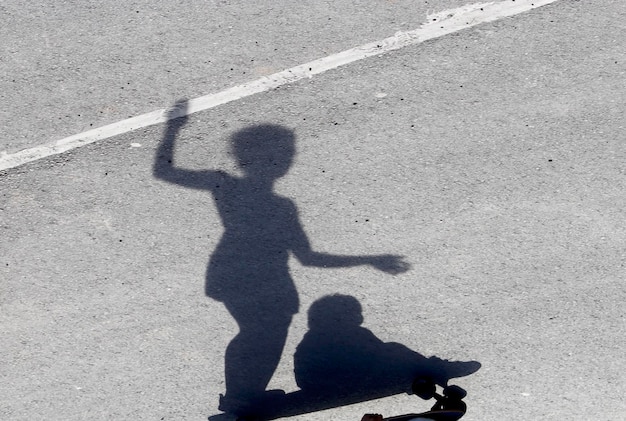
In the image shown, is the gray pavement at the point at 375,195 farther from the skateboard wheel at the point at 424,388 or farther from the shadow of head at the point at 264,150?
the skateboard wheel at the point at 424,388

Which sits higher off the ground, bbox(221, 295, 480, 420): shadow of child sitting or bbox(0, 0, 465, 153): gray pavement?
bbox(0, 0, 465, 153): gray pavement

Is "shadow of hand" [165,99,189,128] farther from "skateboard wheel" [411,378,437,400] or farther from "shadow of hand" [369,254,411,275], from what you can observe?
"skateboard wheel" [411,378,437,400]

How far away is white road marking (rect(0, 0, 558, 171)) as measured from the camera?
204 inches

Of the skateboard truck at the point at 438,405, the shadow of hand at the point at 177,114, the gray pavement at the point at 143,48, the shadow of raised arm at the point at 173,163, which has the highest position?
the gray pavement at the point at 143,48

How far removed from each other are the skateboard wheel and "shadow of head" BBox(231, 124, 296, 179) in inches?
82.6

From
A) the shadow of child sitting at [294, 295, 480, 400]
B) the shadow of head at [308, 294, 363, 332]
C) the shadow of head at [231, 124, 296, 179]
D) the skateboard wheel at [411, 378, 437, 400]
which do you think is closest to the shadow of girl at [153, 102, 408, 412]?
the shadow of head at [231, 124, 296, 179]

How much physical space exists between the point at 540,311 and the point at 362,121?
7.24ft

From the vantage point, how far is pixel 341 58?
5.24 metres

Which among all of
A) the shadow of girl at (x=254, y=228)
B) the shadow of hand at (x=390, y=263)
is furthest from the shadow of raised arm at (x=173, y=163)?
the shadow of hand at (x=390, y=263)

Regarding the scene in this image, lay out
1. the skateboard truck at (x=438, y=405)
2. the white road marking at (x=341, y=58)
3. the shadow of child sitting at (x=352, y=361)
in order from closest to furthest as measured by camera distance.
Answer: the skateboard truck at (x=438, y=405) → the white road marking at (x=341, y=58) → the shadow of child sitting at (x=352, y=361)

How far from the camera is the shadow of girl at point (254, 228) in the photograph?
17.2ft

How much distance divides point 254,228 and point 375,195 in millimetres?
1054

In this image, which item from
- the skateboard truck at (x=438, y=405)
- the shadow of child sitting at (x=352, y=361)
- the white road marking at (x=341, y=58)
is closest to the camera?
the skateboard truck at (x=438, y=405)

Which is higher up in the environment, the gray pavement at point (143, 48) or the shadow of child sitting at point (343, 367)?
the gray pavement at point (143, 48)
